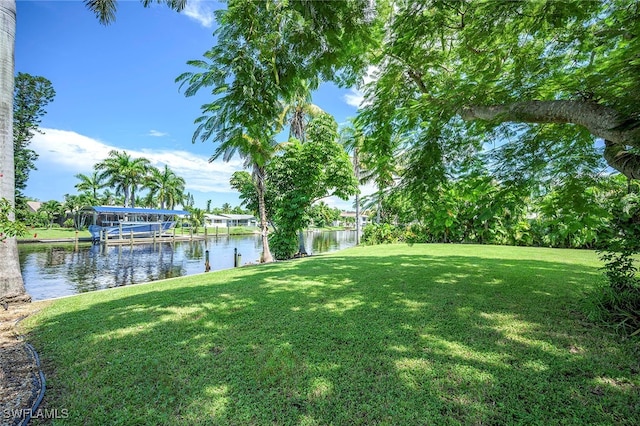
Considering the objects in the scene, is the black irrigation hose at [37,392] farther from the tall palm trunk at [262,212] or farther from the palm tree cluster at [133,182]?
the palm tree cluster at [133,182]

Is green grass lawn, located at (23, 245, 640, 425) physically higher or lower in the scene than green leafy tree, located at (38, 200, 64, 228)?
lower

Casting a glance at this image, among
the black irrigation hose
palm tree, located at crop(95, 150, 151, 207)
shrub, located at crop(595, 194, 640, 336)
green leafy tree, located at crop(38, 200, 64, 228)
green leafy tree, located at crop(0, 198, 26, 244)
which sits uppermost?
palm tree, located at crop(95, 150, 151, 207)

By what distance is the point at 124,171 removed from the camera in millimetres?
38719

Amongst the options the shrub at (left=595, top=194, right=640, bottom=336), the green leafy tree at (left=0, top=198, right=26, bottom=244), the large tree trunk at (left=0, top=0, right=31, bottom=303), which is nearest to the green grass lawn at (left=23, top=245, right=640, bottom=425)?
the shrub at (left=595, top=194, right=640, bottom=336)

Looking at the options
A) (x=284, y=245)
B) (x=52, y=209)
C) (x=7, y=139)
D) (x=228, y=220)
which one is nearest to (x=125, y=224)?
(x=52, y=209)

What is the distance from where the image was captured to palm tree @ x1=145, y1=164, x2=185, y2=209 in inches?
1742

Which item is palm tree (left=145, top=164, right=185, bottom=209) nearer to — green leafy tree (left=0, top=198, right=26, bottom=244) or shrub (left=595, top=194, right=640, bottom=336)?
green leafy tree (left=0, top=198, right=26, bottom=244)

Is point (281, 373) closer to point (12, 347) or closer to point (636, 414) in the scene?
point (636, 414)

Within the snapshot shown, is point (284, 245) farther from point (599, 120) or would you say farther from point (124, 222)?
point (124, 222)

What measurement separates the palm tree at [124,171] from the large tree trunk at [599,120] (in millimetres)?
46983

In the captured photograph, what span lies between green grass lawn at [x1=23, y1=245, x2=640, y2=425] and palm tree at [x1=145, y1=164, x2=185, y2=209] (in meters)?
45.4

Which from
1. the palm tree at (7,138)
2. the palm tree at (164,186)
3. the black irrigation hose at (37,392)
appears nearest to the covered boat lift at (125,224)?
the palm tree at (164,186)

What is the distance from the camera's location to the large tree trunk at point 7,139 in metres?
5.62

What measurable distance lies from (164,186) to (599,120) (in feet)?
171
